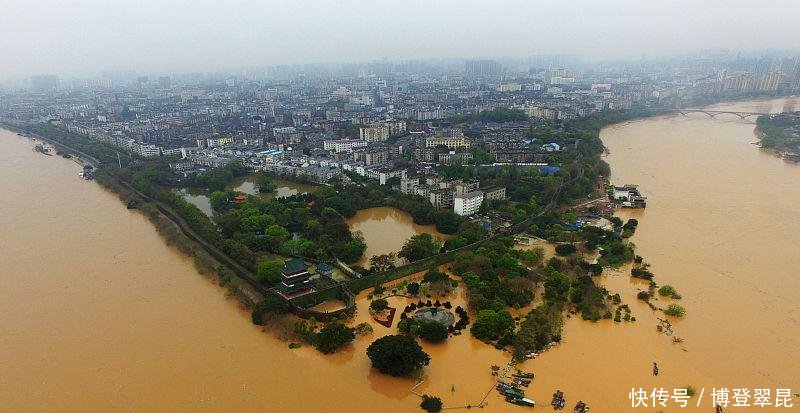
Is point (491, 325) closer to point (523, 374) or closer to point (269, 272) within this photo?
point (523, 374)

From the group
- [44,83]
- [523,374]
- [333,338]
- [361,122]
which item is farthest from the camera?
[44,83]

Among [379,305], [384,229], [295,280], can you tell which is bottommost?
[384,229]

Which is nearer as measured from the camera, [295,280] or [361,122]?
[295,280]

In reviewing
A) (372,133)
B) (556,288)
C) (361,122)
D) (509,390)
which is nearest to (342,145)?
(372,133)

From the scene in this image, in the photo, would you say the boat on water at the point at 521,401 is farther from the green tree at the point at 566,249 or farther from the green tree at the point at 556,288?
the green tree at the point at 566,249

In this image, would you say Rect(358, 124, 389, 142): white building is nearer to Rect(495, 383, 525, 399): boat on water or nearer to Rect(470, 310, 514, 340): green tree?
Rect(470, 310, 514, 340): green tree

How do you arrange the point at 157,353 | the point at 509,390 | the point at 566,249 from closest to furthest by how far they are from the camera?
the point at 509,390 < the point at 157,353 < the point at 566,249
